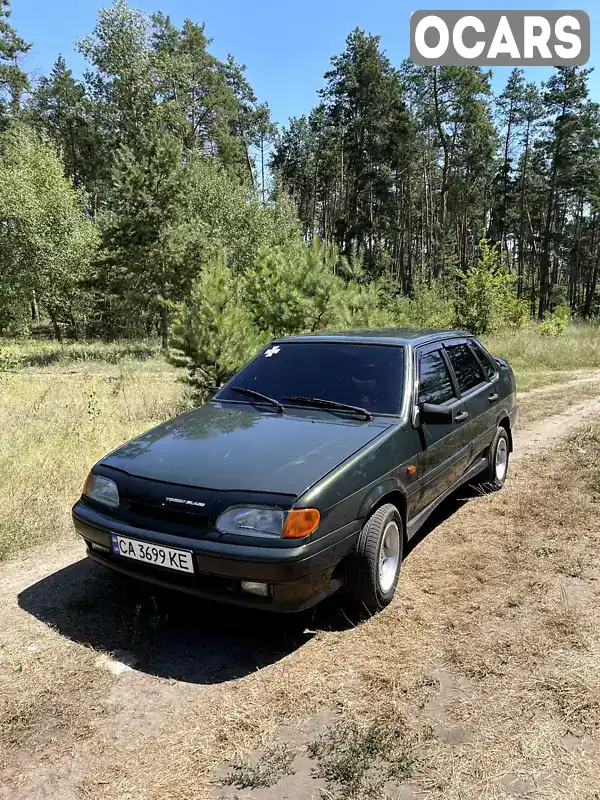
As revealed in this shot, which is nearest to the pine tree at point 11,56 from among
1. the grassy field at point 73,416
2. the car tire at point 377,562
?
the grassy field at point 73,416

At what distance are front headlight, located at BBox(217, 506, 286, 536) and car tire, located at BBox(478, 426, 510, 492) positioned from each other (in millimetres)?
3409

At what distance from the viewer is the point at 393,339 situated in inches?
178

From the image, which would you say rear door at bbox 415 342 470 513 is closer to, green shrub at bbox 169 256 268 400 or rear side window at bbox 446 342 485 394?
rear side window at bbox 446 342 485 394

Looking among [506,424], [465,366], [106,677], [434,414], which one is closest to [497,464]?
[506,424]

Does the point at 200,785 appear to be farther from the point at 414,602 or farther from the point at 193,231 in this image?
the point at 193,231

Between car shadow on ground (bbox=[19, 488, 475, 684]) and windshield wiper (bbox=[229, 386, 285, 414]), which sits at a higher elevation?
windshield wiper (bbox=[229, 386, 285, 414])

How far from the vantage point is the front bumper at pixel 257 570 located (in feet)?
9.20

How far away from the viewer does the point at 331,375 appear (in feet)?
14.1

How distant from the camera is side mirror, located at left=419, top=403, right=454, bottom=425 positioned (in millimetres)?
3883

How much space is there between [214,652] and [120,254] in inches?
854

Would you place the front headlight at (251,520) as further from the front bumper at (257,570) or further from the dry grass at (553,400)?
the dry grass at (553,400)

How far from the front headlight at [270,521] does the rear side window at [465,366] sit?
8.29ft

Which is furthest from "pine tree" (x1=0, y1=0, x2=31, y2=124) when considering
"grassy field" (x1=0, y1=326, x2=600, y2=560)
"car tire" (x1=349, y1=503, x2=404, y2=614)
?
"car tire" (x1=349, y1=503, x2=404, y2=614)

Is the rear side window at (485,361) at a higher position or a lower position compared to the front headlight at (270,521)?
higher
